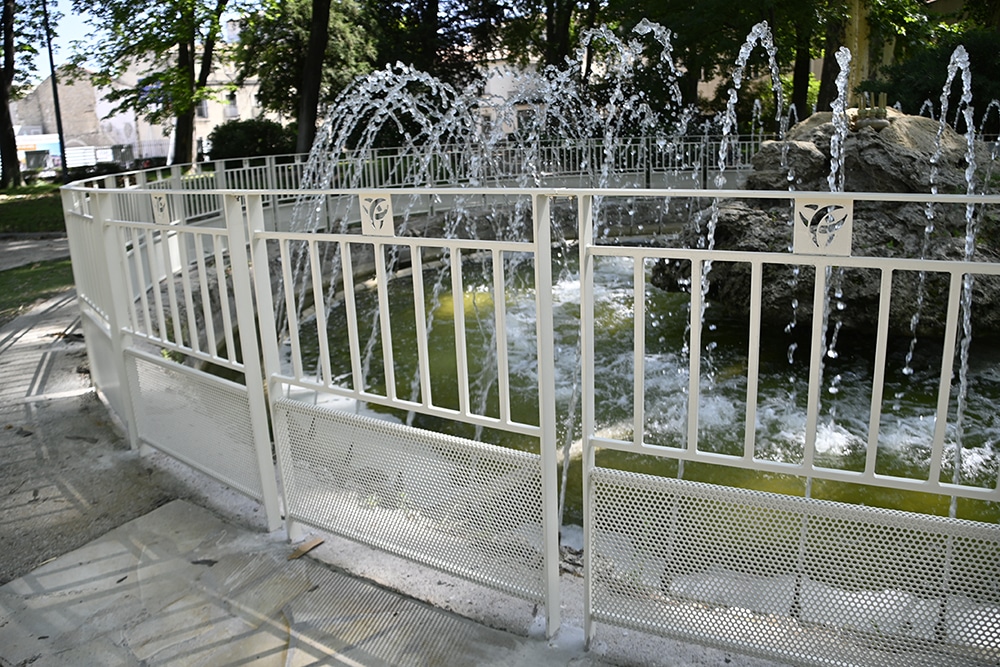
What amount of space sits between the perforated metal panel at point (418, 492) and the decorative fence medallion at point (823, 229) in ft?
3.61

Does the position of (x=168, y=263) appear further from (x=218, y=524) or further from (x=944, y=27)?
(x=944, y=27)

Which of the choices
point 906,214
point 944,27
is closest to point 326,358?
point 906,214

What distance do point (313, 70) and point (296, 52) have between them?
24.2ft

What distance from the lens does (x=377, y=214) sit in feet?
9.78

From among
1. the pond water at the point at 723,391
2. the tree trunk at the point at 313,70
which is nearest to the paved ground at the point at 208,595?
the pond water at the point at 723,391

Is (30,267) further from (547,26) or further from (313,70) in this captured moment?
(547,26)

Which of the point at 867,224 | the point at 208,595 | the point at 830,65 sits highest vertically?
the point at 830,65

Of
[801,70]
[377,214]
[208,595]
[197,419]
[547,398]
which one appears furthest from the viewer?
[801,70]

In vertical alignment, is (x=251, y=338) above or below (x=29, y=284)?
above

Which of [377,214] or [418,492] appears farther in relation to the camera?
[418,492]

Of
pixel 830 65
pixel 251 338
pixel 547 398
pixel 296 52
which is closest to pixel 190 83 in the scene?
pixel 296 52

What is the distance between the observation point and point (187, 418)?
4102mm

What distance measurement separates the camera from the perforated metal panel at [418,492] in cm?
287

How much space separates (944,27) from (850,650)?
74.5 feet
